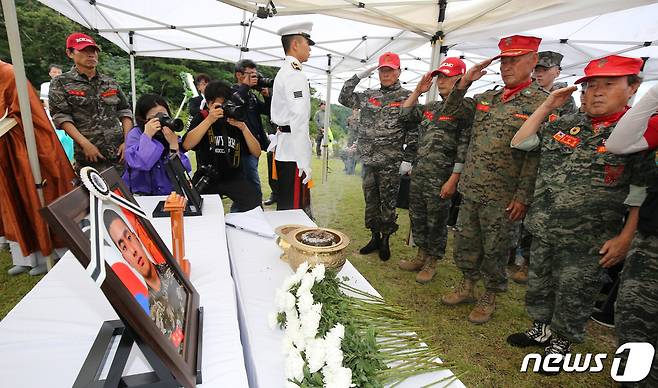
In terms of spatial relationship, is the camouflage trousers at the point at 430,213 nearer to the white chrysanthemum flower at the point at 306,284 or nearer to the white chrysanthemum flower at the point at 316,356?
the white chrysanthemum flower at the point at 306,284

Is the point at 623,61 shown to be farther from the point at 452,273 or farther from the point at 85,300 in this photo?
the point at 85,300

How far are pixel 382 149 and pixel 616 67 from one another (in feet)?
6.75

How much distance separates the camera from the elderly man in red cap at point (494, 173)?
2.26 metres

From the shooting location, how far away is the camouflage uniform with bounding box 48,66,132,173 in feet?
9.99

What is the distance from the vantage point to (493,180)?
241 cm

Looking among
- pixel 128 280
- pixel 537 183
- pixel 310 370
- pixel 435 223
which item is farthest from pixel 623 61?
pixel 128 280

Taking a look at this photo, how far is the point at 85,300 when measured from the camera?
110cm

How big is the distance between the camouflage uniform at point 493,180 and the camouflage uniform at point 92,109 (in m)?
3.19

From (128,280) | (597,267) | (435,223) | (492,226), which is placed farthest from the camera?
(435,223)

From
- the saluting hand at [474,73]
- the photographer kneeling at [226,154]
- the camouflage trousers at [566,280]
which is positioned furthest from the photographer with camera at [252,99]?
→ the camouflage trousers at [566,280]

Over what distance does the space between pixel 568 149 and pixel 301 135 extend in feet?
6.20

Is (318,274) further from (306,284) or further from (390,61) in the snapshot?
(390,61)

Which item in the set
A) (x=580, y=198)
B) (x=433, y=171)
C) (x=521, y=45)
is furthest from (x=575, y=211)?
(x=433, y=171)

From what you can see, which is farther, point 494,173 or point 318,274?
point 494,173
